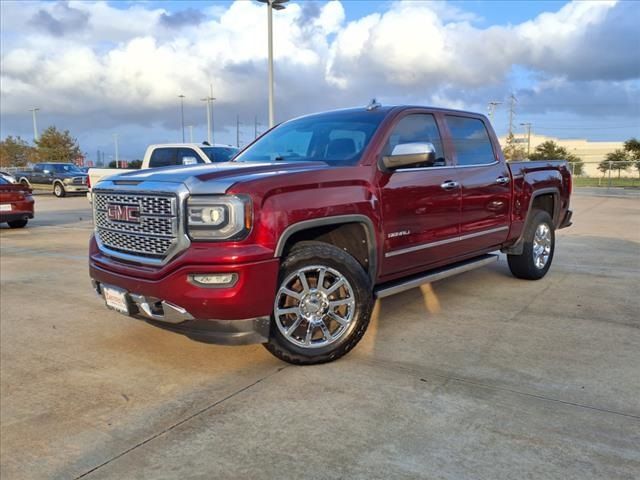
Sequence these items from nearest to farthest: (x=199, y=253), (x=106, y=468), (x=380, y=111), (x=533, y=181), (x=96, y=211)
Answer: (x=106, y=468), (x=199, y=253), (x=96, y=211), (x=380, y=111), (x=533, y=181)

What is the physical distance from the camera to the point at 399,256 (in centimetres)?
449

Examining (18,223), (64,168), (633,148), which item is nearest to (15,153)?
(64,168)

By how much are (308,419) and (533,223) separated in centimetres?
435

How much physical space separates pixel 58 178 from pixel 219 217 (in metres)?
27.8

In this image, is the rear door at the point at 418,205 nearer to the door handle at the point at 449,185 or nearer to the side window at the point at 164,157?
the door handle at the point at 449,185

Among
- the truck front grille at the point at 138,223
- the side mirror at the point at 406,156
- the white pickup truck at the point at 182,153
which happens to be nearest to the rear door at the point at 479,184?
the side mirror at the point at 406,156

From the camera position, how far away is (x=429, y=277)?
4.77 metres

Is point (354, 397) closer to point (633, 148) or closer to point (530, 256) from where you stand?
point (530, 256)

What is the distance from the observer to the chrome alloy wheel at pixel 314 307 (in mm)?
3766

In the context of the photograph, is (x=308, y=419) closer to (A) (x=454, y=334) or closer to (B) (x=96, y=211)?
(A) (x=454, y=334)

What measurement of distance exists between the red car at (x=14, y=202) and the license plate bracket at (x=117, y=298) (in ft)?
34.4

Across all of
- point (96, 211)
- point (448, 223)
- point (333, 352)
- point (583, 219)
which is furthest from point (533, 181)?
point (583, 219)

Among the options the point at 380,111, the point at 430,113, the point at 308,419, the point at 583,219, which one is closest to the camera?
the point at 308,419

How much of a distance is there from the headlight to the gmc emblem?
0.55 meters
